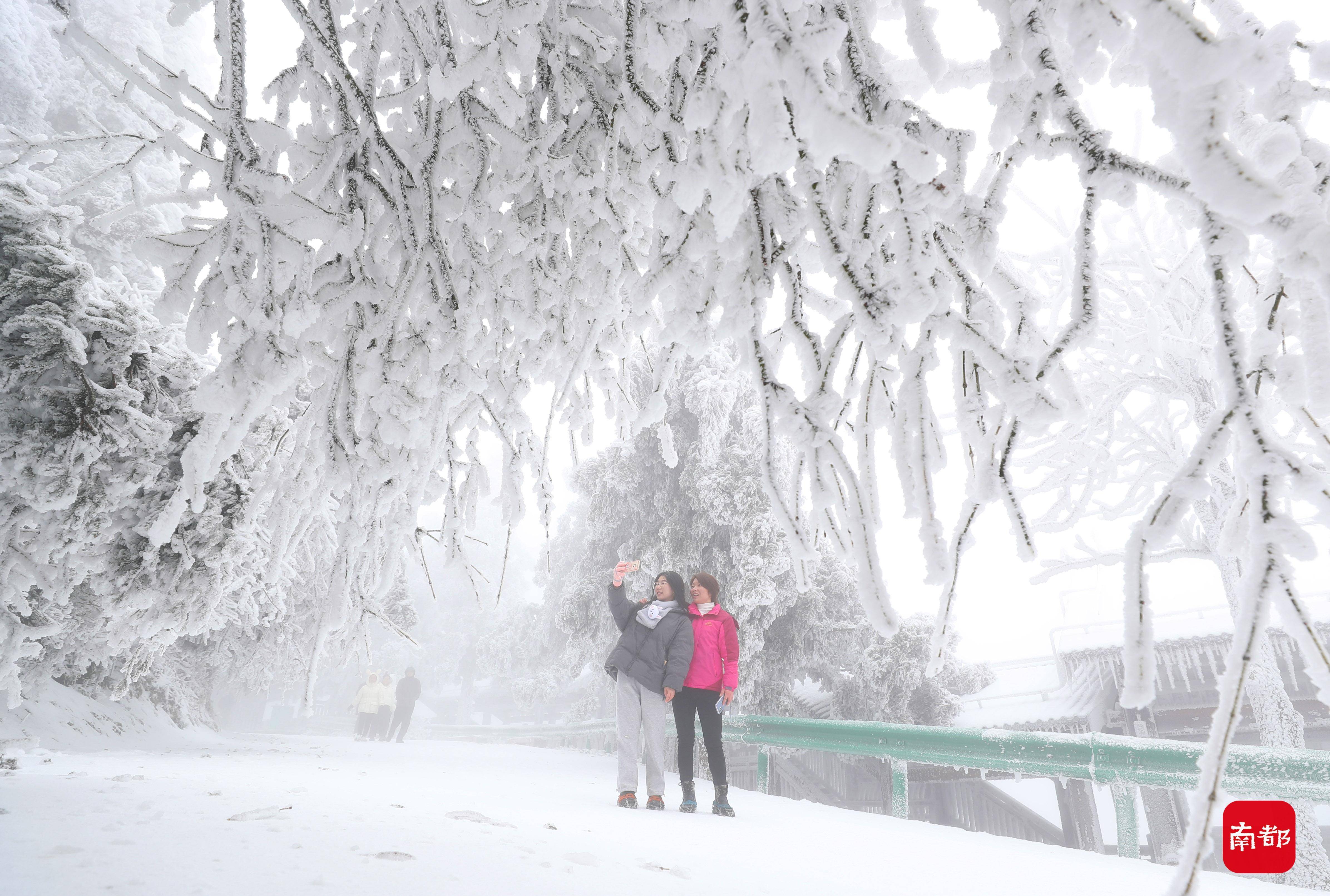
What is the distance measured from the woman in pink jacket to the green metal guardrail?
148cm

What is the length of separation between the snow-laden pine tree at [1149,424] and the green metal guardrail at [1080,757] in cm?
248

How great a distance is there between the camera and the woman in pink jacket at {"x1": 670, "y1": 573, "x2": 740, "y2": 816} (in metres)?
3.91

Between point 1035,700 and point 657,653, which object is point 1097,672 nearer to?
point 1035,700

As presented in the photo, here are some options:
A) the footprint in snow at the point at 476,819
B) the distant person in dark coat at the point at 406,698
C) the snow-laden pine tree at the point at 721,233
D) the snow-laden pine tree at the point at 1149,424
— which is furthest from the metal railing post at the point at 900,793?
the distant person in dark coat at the point at 406,698

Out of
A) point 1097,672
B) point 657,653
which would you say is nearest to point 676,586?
point 657,653

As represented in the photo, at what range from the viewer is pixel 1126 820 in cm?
350

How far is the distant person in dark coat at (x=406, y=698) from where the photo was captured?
12.8 m

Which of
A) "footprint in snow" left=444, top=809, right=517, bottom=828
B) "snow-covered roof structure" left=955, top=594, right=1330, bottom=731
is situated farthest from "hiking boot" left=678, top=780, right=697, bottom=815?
"snow-covered roof structure" left=955, top=594, right=1330, bottom=731

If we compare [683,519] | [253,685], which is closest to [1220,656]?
[683,519]

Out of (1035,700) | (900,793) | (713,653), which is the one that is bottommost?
(900,793)

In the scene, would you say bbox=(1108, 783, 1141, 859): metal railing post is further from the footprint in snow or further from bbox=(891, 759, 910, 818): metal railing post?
the footprint in snow

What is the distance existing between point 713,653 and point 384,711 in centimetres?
1285

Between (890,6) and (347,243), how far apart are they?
155 centimetres

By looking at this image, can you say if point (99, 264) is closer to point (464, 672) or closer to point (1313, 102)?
point (1313, 102)
